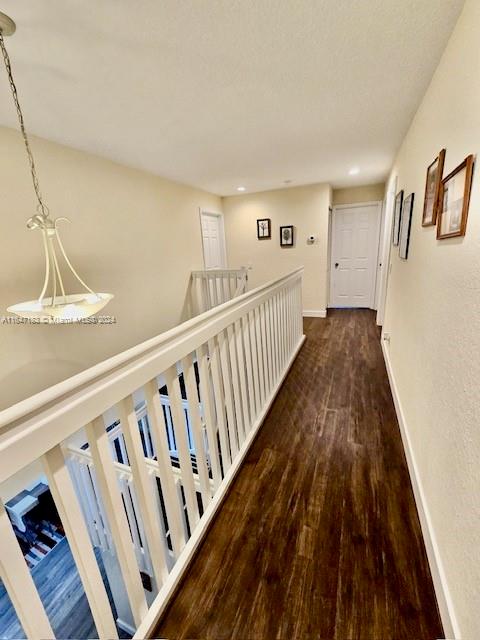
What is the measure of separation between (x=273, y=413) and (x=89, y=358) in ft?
6.22

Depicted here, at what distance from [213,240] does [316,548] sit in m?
4.87

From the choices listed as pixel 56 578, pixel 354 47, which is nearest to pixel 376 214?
pixel 354 47

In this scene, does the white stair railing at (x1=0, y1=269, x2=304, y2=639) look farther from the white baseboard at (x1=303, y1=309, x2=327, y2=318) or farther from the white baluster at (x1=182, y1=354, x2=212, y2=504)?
the white baseboard at (x1=303, y1=309, x2=327, y2=318)

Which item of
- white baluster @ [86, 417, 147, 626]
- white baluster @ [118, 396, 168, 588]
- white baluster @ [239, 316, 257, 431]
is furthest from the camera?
white baluster @ [239, 316, 257, 431]

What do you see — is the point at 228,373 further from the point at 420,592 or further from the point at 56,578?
the point at 56,578

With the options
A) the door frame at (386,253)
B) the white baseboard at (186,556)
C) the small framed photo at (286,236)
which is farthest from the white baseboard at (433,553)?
the small framed photo at (286,236)

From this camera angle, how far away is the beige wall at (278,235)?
4738 millimetres

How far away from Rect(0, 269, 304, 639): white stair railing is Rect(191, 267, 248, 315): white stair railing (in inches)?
82.8

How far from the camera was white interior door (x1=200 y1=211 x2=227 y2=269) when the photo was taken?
494cm

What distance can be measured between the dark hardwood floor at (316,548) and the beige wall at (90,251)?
1.91 m

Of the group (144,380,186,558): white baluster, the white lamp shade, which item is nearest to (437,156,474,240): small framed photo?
(144,380,186,558): white baluster

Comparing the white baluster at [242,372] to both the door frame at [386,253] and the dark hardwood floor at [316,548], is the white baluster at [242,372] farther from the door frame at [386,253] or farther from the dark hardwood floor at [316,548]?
the door frame at [386,253]

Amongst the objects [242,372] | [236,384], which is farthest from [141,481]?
[242,372]

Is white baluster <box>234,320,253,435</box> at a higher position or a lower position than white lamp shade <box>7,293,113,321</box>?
lower
